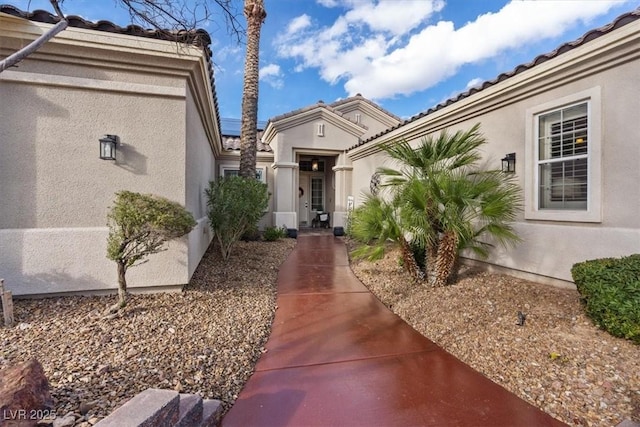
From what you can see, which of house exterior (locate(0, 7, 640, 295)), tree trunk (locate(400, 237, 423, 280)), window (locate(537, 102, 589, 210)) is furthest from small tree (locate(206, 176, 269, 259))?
window (locate(537, 102, 589, 210))

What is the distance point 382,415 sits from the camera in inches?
103

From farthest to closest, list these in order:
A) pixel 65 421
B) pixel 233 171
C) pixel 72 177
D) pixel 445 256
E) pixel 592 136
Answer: pixel 233 171
pixel 445 256
pixel 592 136
pixel 72 177
pixel 65 421

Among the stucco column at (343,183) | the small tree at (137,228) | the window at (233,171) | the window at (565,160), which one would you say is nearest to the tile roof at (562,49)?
the window at (565,160)

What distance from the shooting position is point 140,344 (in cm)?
337

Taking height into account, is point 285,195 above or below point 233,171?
below

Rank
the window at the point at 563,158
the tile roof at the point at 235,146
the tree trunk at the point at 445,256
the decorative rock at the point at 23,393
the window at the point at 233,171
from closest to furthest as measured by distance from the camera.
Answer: the decorative rock at the point at 23,393 → the window at the point at 563,158 → the tree trunk at the point at 445,256 → the window at the point at 233,171 → the tile roof at the point at 235,146

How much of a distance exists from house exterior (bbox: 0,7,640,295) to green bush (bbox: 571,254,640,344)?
99cm

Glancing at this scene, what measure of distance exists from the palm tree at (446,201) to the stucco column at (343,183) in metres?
7.58

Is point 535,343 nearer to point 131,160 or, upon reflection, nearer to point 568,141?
point 568,141

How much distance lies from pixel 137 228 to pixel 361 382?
11.4ft

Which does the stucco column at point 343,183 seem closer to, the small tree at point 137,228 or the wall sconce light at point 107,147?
the small tree at point 137,228

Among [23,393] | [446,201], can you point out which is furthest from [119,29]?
[446,201]

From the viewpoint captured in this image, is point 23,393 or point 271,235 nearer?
point 23,393

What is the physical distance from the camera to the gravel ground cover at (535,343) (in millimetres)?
2691
